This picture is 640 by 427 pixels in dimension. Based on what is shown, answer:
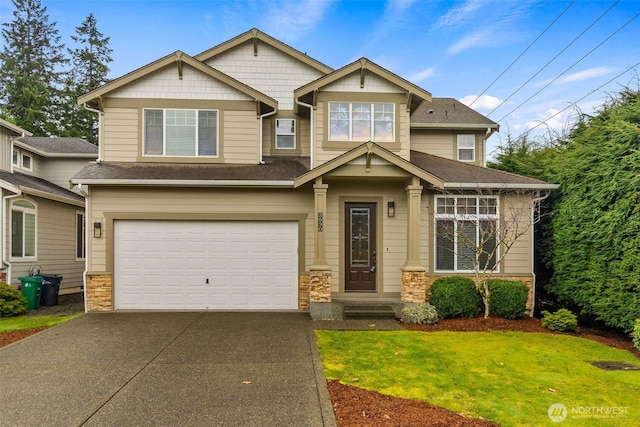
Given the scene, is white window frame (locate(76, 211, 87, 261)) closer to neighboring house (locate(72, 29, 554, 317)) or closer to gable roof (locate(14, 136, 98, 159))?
gable roof (locate(14, 136, 98, 159))

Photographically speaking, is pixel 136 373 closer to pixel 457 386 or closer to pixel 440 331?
pixel 457 386

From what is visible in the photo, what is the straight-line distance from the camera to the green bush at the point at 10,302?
9891 mm

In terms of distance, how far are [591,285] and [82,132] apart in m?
33.4

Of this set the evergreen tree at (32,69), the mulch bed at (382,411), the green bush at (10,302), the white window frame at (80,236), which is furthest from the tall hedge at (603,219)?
the evergreen tree at (32,69)

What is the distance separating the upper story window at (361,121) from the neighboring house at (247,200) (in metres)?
0.03

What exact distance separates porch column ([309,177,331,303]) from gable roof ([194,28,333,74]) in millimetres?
4907

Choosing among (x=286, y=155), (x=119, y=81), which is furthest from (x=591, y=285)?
(x=119, y=81)

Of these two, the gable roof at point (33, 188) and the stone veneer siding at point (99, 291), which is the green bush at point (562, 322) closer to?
the stone veneer siding at point (99, 291)

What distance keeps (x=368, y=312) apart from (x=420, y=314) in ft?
4.08

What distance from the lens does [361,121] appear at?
1059 centimetres

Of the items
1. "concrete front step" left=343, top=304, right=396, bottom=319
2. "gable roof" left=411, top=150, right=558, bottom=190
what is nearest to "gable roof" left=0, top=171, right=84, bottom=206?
"concrete front step" left=343, top=304, right=396, bottom=319

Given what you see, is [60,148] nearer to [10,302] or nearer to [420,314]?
[10,302]

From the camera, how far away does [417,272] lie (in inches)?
375

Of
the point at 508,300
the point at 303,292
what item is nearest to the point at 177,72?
the point at 303,292
